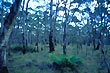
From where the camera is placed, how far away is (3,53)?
9.73 meters

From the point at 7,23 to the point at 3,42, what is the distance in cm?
97

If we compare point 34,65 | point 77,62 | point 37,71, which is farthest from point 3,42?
point 77,62

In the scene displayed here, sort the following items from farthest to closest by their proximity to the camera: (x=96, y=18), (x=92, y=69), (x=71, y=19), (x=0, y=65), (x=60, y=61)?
(x=71, y=19) → (x=96, y=18) → (x=92, y=69) → (x=60, y=61) → (x=0, y=65)

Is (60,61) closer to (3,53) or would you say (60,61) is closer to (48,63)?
(48,63)

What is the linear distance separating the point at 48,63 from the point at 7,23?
6194mm

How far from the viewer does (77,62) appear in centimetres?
1552

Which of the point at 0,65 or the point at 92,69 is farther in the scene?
the point at 92,69

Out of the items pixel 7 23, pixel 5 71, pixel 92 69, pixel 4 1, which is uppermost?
pixel 4 1

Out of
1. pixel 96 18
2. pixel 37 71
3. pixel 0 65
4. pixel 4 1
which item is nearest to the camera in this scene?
pixel 0 65

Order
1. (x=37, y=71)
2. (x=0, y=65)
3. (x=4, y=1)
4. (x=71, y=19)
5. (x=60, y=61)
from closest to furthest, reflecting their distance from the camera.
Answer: (x=0, y=65), (x=37, y=71), (x=60, y=61), (x=4, y=1), (x=71, y=19)

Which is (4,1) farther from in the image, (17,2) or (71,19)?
(17,2)

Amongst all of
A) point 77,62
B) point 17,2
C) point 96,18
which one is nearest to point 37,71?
point 77,62

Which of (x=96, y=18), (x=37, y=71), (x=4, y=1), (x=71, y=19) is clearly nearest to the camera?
(x=37, y=71)

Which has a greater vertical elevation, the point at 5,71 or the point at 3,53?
the point at 3,53
